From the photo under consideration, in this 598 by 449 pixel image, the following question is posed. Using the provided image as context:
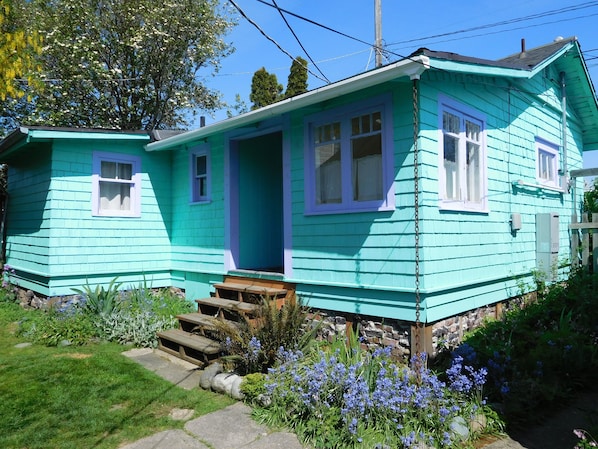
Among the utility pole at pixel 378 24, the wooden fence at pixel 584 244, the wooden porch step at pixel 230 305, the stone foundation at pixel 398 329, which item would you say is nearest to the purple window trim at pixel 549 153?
the wooden fence at pixel 584 244

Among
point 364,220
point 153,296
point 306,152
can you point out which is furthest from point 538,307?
point 153,296

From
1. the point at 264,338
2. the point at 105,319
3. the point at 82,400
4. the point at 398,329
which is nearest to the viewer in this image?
the point at 82,400

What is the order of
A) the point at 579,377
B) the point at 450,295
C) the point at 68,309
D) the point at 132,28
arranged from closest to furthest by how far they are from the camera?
the point at 579,377 < the point at 450,295 < the point at 68,309 < the point at 132,28

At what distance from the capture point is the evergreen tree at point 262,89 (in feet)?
67.9

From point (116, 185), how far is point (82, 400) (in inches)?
207

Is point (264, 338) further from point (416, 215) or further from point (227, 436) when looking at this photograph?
point (416, 215)

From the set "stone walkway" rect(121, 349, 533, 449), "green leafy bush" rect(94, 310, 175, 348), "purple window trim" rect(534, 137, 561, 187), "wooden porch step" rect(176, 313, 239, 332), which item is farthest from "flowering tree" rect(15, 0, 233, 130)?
"stone walkway" rect(121, 349, 533, 449)

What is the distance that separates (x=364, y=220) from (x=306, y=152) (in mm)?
1423

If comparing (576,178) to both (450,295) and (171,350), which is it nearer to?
(450,295)

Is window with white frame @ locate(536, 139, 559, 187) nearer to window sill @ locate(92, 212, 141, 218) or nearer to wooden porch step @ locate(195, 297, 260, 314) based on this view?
wooden porch step @ locate(195, 297, 260, 314)

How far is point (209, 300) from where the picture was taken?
6836 mm

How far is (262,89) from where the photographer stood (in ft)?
68.1

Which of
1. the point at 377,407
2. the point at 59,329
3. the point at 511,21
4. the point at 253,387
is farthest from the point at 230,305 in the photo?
the point at 511,21

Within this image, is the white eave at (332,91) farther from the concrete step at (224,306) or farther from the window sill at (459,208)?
the concrete step at (224,306)
